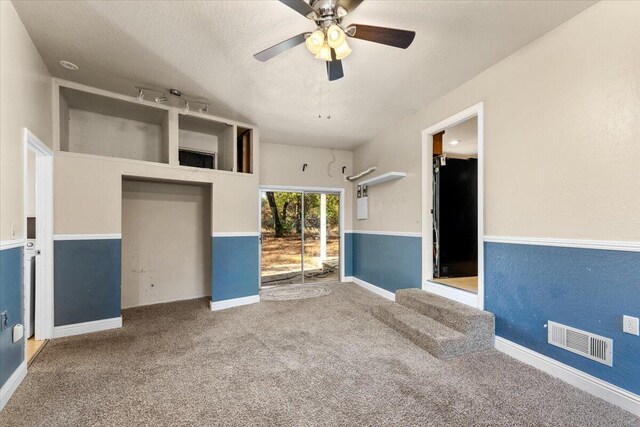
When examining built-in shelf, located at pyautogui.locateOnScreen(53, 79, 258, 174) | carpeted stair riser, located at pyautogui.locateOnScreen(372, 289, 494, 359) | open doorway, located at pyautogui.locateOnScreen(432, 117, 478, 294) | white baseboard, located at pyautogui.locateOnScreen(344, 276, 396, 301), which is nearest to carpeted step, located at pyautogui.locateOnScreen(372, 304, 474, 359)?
carpeted stair riser, located at pyautogui.locateOnScreen(372, 289, 494, 359)

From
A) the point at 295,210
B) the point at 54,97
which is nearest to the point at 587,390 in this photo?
the point at 295,210

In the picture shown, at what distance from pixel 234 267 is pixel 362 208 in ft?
8.87

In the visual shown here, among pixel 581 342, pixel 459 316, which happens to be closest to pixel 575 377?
pixel 581 342

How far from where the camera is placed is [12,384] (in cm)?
205

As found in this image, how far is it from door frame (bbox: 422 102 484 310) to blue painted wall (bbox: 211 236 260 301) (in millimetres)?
2591

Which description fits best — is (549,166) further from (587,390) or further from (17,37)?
(17,37)

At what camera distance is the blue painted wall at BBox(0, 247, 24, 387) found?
1.95 m

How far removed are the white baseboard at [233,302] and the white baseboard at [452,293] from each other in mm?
2576

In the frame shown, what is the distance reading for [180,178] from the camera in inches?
152

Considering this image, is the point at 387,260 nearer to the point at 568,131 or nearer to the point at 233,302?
the point at 233,302

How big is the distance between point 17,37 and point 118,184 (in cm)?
163

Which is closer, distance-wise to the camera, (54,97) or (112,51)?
(112,51)

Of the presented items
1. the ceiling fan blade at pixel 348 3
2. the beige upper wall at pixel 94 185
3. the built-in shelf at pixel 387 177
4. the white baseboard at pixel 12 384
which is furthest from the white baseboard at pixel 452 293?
the white baseboard at pixel 12 384

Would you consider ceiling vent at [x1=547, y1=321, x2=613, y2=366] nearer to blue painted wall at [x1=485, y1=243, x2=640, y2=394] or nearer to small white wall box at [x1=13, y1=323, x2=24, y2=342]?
blue painted wall at [x1=485, y1=243, x2=640, y2=394]
